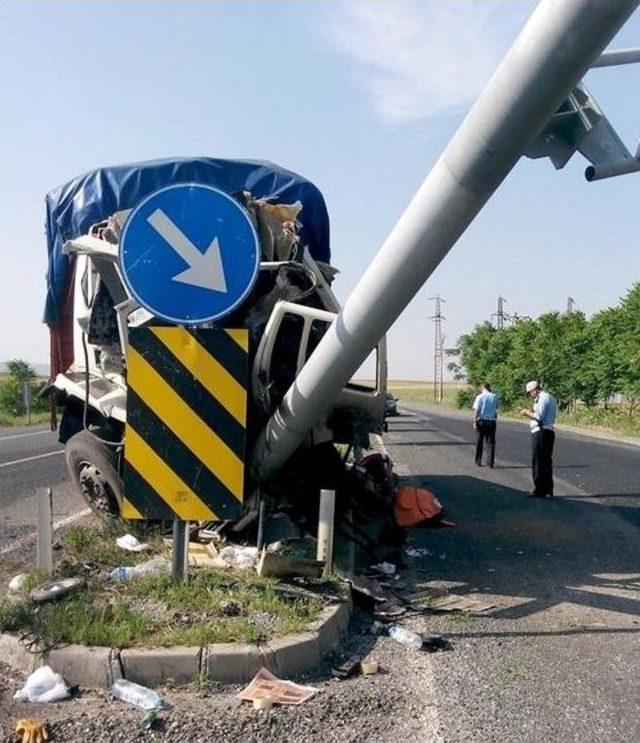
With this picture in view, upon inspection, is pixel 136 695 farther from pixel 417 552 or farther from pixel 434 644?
pixel 417 552

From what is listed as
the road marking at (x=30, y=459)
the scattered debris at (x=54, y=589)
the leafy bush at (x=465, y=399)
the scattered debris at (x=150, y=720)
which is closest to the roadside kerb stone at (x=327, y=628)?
the scattered debris at (x=150, y=720)

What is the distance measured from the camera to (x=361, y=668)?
444 cm

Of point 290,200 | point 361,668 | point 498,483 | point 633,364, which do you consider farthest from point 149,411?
point 633,364

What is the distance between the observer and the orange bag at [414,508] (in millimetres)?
8836

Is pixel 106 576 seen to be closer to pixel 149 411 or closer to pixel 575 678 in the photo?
pixel 149 411

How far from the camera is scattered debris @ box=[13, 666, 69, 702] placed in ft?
12.9

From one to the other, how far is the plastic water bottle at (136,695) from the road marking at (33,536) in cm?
352

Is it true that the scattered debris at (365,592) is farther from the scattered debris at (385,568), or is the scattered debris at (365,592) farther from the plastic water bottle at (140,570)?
the plastic water bottle at (140,570)

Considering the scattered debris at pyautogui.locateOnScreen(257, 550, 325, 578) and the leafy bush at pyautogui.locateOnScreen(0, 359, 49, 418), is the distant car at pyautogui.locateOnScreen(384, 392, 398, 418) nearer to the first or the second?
the scattered debris at pyautogui.locateOnScreen(257, 550, 325, 578)

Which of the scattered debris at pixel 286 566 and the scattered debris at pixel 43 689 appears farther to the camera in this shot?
the scattered debris at pixel 286 566

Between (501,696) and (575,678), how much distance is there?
541mm

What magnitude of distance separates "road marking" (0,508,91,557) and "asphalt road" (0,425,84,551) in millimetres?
83

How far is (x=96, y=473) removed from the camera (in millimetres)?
7496

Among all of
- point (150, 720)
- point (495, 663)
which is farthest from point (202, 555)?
point (150, 720)
